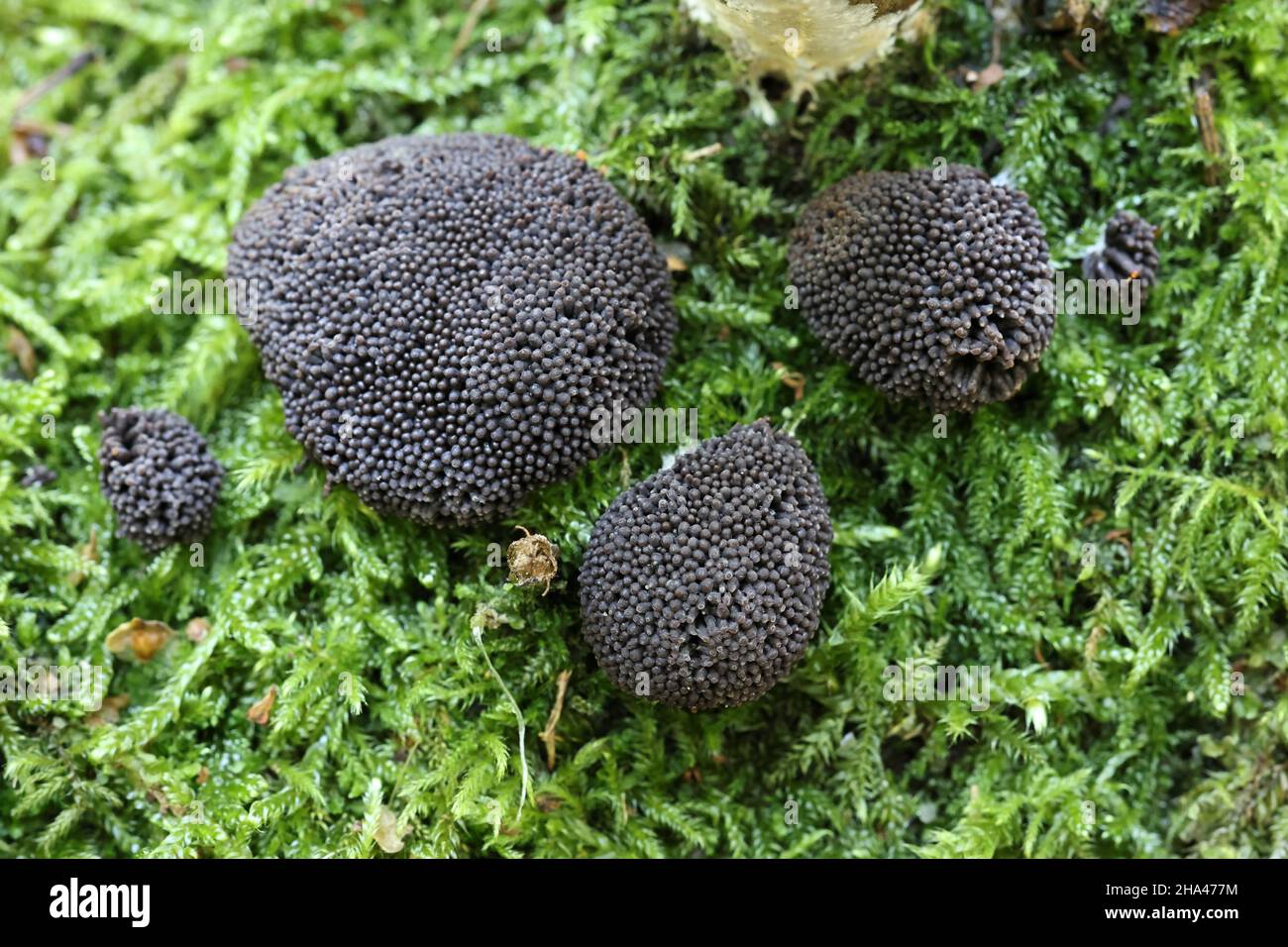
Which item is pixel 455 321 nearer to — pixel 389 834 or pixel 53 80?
pixel 389 834

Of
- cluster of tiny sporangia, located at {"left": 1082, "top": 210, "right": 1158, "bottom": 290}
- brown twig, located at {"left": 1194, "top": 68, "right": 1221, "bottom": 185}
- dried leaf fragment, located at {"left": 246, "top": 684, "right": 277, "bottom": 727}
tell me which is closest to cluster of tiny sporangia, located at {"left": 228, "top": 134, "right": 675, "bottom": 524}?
dried leaf fragment, located at {"left": 246, "top": 684, "right": 277, "bottom": 727}

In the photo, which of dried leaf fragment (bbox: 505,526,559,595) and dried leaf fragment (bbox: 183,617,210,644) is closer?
dried leaf fragment (bbox: 505,526,559,595)

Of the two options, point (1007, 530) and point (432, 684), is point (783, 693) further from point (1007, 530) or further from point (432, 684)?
point (432, 684)

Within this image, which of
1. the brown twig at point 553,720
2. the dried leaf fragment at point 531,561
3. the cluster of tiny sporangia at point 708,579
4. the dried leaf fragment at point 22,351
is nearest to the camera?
the cluster of tiny sporangia at point 708,579

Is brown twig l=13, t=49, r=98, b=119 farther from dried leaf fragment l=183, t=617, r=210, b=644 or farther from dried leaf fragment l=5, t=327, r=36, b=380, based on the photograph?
dried leaf fragment l=183, t=617, r=210, b=644

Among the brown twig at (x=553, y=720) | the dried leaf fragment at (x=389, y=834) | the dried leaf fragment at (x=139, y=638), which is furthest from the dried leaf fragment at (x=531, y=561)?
the dried leaf fragment at (x=139, y=638)

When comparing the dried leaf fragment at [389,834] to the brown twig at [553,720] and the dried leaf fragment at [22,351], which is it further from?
the dried leaf fragment at [22,351]
